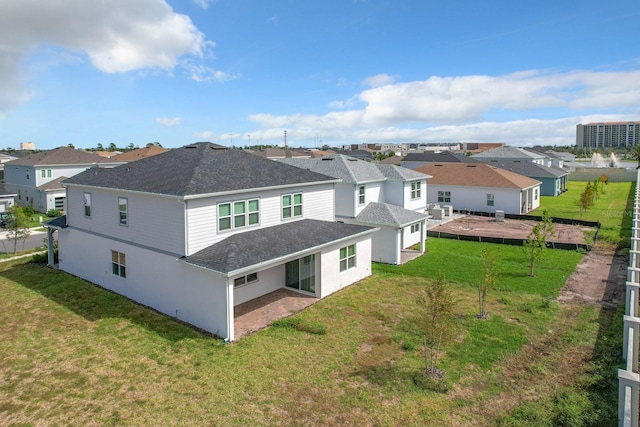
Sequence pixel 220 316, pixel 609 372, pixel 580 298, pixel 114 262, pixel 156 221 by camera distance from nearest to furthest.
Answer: pixel 609 372 → pixel 220 316 → pixel 156 221 → pixel 580 298 → pixel 114 262

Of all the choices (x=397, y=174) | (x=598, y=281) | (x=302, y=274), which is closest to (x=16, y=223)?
(x=302, y=274)

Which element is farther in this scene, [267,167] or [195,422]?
[267,167]

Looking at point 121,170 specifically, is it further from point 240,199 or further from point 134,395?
point 134,395

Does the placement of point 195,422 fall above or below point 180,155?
below

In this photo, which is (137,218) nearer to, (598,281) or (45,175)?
(598,281)

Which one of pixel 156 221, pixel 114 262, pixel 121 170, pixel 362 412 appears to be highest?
pixel 121 170

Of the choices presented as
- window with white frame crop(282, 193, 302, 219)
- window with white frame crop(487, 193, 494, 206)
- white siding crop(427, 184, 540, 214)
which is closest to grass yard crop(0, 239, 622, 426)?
window with white frame crop(282, 193, 302, 219)

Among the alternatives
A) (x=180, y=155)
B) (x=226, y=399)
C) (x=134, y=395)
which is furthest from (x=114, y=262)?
(x=226, y=399)
